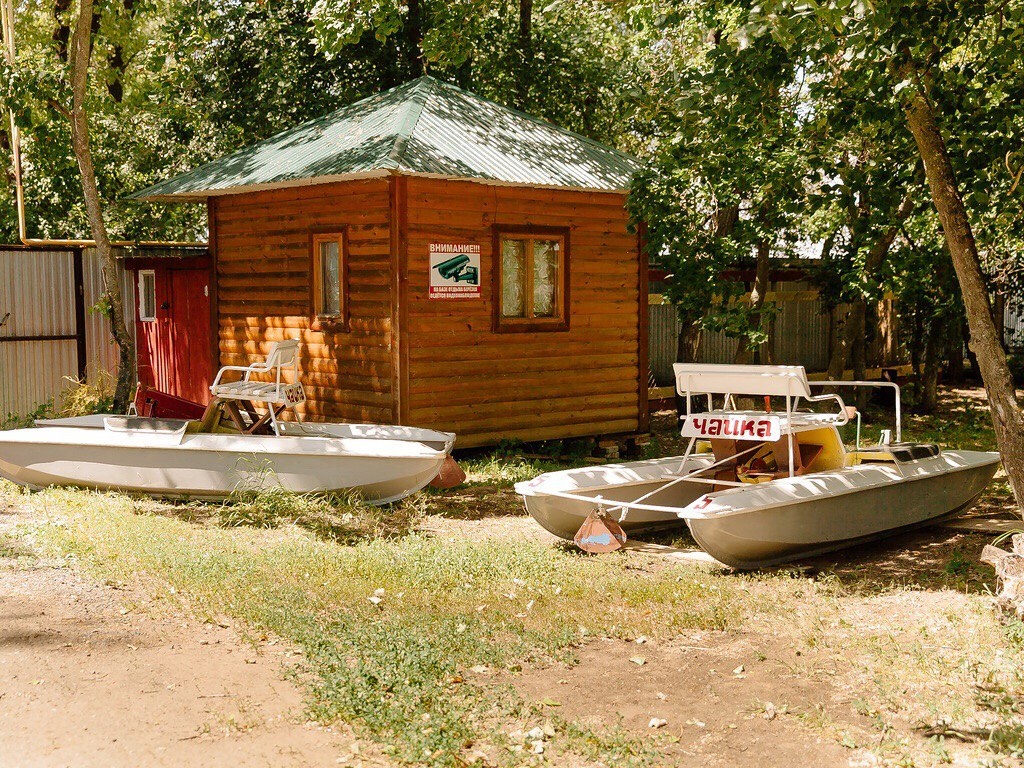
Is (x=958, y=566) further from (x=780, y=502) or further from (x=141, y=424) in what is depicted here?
(x=141, y=424)

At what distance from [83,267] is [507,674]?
1142cm

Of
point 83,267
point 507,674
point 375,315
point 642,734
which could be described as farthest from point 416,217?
point 642,734

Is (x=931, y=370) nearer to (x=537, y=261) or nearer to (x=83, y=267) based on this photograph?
(x=537, y=261)

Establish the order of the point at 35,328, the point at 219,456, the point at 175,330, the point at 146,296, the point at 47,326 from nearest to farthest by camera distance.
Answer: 1. the point at 219,456
2. the point at 35,328
3. the point at 47,326
4. the point at 175,330
5. the point at 146,296

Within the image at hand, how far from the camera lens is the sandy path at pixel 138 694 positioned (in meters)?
4.62

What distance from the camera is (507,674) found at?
575 centimetres

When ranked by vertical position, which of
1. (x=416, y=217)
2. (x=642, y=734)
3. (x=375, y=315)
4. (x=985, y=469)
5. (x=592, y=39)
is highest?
(x=592, y=39)

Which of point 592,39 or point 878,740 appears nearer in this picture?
point 878,740

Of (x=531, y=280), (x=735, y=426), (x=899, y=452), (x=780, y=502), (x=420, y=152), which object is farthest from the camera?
(x=531, y=280)

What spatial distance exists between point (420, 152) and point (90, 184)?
382 centimetres

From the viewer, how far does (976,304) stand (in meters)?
7.29

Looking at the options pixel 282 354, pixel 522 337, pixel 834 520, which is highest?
pixel 522 337

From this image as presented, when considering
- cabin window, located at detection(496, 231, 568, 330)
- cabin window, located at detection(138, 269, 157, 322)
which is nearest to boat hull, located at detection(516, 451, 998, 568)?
cabin window, located at detection(496, 231, 568, 330)

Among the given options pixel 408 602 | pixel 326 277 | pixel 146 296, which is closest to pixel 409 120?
pixel 326 277
